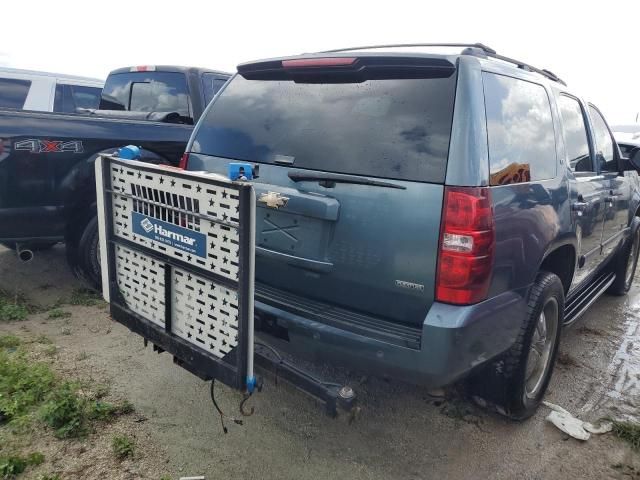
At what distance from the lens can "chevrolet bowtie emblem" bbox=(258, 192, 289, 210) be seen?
260cm

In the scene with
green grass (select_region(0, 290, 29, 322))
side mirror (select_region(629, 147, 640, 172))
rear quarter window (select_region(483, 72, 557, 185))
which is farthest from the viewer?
side mirror (select_region(629, 147, 640, 172))

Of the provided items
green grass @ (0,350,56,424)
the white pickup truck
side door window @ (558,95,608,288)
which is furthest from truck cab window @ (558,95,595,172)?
the white pickup truck

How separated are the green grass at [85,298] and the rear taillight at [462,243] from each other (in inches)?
132

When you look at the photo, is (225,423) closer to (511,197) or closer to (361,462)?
(361,462)

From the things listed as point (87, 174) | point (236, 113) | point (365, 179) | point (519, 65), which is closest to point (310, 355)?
point (365, 179)

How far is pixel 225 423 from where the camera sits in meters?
2.95

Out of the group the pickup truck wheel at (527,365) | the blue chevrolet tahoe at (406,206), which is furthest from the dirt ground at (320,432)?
the blue chevrolet tahoe at (406,206)

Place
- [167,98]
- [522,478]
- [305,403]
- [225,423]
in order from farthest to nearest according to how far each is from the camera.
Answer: [167,98], [305,403], [225,423], [522,478]

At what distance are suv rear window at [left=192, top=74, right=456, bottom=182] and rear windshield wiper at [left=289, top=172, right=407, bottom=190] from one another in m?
0.05

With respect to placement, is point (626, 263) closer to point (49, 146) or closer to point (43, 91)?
point (49, 146)

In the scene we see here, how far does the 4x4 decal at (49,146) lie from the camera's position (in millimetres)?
3844

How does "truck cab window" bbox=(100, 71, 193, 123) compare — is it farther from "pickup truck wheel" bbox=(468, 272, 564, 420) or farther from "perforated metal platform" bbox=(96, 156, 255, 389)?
"pickup truck wheel" bbox=(468, 272, 564, 420)

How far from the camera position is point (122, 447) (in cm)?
263

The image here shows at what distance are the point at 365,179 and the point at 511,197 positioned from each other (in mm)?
731
